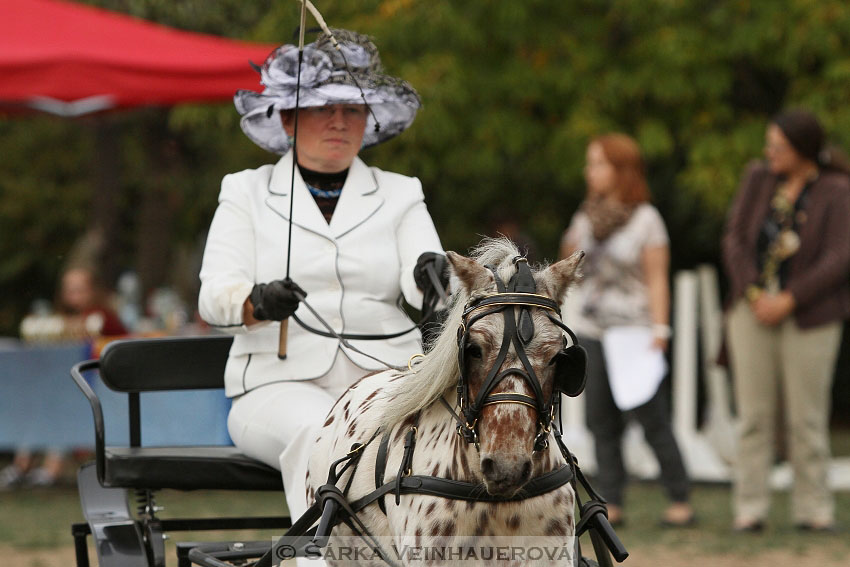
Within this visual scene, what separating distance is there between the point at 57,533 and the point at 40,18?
4.03m

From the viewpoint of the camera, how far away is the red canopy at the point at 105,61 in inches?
347

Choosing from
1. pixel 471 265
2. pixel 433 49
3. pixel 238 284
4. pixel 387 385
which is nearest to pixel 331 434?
pixel 387 385

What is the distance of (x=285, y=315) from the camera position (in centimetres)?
371

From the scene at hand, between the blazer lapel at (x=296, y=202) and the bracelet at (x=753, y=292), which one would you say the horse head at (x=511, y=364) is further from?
the bracelet at (x=753, y=292)

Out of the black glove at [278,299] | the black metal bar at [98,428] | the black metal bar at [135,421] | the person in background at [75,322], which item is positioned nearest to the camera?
the black glove at [278,299]

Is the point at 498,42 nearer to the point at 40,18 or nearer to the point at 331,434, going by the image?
the point at 40,18

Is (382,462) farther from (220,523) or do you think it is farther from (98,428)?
(220,523)

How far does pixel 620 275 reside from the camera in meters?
7.90

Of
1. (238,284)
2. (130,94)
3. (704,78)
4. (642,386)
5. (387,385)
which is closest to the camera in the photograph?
(387,385)

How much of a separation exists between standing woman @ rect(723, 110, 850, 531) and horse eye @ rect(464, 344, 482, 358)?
4890 mm

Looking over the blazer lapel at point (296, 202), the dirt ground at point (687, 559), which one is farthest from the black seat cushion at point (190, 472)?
the dirt ground at point (687, 559)

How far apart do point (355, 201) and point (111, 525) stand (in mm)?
1345

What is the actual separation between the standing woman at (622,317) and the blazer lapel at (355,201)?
12.1ft

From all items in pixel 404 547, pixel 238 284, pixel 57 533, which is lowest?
pixel 57 533
